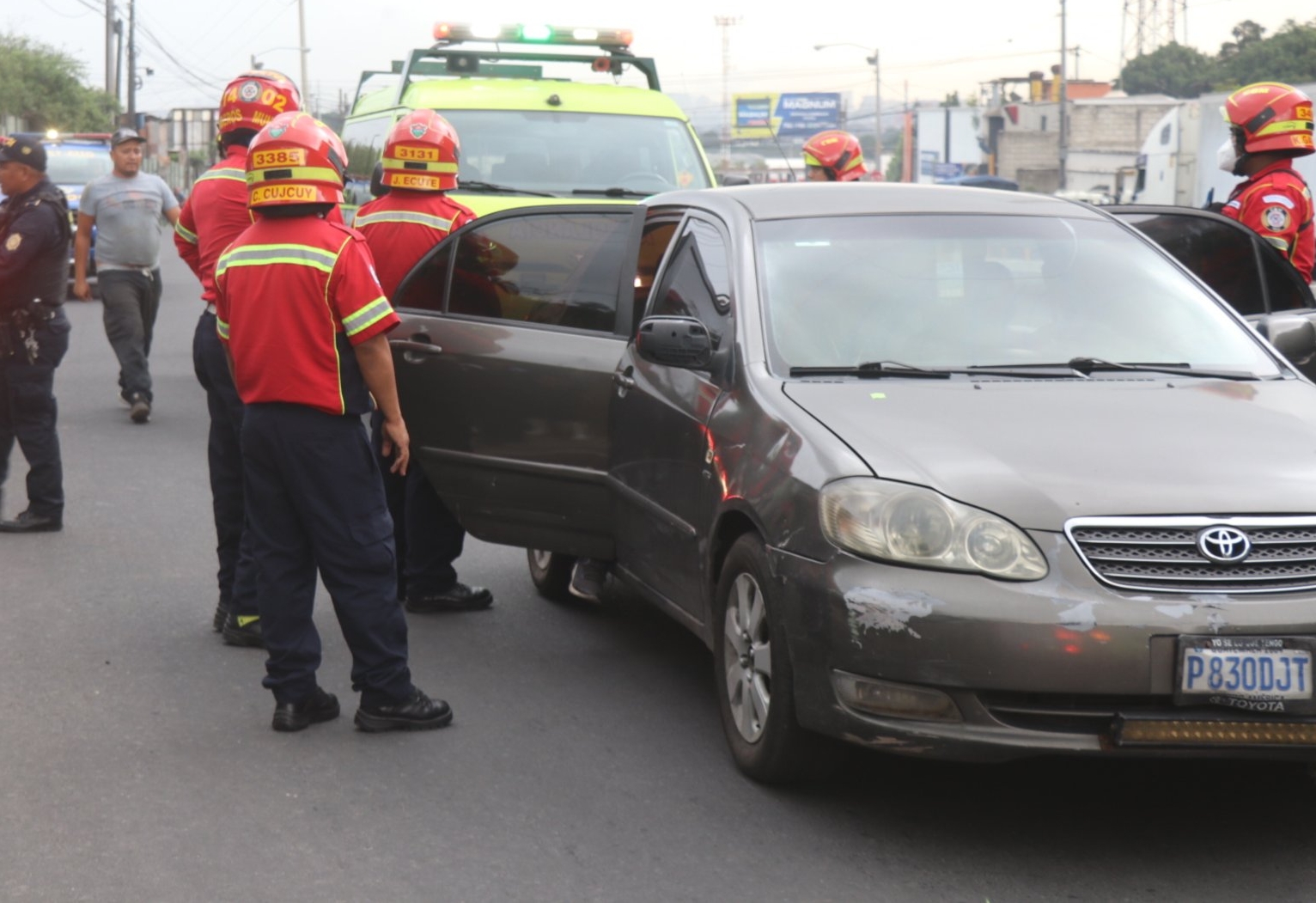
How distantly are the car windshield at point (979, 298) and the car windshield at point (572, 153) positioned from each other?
5.08 metres

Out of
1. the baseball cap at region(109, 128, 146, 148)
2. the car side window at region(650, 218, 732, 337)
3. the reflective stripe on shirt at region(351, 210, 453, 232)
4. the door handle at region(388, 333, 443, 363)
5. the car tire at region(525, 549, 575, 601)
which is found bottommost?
the car tire at region(525, 549, 575, 601)

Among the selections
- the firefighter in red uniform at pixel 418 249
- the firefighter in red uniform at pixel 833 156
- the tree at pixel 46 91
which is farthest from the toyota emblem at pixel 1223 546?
the tree at pixel 46 91

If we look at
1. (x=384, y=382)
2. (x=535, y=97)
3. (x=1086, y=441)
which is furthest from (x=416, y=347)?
(x=535, y=97)

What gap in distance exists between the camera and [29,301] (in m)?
8.59

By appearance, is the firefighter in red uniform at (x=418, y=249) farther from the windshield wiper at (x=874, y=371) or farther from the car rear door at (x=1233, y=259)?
the car rear door at (x=1233, y=259)

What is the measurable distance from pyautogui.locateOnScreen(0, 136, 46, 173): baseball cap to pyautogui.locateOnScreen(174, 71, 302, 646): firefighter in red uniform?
2.17 m

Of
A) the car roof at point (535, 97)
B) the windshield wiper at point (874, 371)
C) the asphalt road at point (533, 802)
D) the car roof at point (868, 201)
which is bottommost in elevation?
the asphalt road at point (533, 802)

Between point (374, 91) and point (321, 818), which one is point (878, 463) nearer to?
point (321, 818)

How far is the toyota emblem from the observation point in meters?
4.18

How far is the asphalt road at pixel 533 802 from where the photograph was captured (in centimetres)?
422

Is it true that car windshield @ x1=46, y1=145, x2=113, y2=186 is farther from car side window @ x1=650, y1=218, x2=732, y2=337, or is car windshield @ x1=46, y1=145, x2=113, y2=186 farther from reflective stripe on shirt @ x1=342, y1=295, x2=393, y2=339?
reflective stripe on shirt @ x1=342, y1=295, x2=393, y2=339

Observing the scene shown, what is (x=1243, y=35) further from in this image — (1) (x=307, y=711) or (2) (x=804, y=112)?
(1) (x=307, y=711)

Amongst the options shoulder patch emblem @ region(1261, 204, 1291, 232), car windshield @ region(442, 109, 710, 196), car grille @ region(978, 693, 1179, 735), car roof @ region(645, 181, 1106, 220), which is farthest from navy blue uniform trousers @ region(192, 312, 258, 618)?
shoulder patch emblem @ region(1261, 204, 1291, 232)

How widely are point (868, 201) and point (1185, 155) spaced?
138 feet
